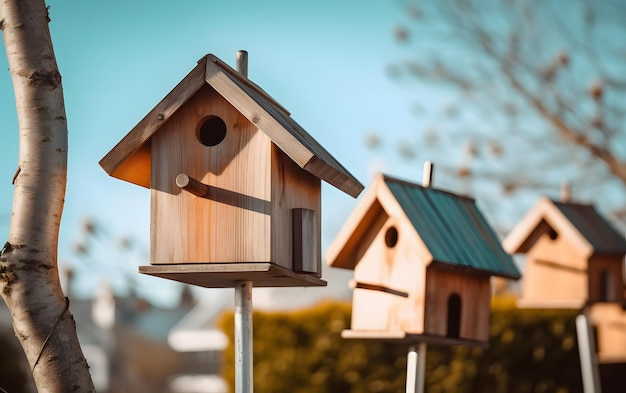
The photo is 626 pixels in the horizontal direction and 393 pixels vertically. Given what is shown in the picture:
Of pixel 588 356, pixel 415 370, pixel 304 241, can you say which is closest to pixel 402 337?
pixel 415 370

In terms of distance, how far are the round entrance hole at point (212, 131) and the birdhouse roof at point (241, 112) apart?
22 cm

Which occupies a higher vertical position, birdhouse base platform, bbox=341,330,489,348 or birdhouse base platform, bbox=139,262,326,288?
birdhouse base platform, bbox=139,262,326,288

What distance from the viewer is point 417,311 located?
6594mm

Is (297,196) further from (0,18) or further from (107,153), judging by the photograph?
(0,18)

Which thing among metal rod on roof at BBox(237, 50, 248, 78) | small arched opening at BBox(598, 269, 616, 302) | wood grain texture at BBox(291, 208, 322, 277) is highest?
metal rod on roof at BBox(237, 50, 248, 78)

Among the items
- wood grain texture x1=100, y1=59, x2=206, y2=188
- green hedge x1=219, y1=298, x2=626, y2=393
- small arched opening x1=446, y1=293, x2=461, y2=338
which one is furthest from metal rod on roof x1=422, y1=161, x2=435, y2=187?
green hedge x1=219, y1=298, x2=626, y2=393

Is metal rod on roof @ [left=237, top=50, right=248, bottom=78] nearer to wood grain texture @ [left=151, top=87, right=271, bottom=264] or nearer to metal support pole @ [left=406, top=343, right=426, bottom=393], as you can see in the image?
wood grain texture @ [left=151, top=87, right=271, bottom=264]

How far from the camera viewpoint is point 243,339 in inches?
194

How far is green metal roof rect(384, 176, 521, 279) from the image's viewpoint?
6.76 m

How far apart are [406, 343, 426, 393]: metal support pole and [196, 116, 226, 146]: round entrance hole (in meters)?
2.15

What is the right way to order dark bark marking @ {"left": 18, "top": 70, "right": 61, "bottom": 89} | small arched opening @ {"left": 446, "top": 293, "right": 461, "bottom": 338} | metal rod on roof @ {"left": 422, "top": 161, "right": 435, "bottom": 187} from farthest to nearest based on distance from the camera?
1. metal rod on roof @ {"left": 422, "top": 161, "right": 435, "bottom": 187}
2. small arched opening @ {"left": 446, "top": 293, "right": 461, "bottom": 338}
3. dark bark marking @ {"left": 18, "top": 70, "right": 61, "bottom": 89}

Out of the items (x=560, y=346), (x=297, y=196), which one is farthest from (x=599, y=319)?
(x=297, y=196)

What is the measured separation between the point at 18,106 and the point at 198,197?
88 centimetres

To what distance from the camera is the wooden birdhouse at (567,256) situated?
933cm
